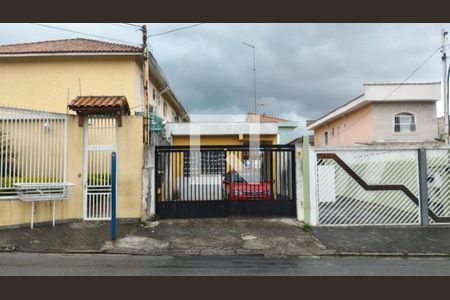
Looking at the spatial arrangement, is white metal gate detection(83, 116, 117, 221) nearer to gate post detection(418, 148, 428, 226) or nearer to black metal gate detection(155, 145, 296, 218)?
black metal gate detection(155, 145, 296, 218)

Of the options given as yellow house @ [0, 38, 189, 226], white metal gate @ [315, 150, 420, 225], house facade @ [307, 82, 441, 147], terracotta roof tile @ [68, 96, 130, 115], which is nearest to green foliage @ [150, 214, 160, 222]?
yellow house @ [0, 38, 189, 226]

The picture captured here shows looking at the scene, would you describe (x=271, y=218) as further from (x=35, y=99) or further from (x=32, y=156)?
(x=35, y=99)

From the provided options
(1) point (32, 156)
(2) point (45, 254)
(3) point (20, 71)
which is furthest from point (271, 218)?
(3) point (20, 71)

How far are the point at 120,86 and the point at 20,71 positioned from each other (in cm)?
448

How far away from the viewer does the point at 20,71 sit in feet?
49.8

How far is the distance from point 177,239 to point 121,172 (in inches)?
116

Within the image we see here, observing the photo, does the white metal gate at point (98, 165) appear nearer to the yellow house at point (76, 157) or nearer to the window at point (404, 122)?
the yellow house at point (76, 157)

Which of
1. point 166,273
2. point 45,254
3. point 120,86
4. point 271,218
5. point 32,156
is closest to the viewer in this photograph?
point 166,273

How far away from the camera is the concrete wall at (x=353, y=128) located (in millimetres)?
22109

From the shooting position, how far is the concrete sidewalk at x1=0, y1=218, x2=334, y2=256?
7984 millimetres

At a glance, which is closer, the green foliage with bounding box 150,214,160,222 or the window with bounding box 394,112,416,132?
the green foliage with bounding box 150,214,160,222

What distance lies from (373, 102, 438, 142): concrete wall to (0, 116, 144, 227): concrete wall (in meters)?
16.1

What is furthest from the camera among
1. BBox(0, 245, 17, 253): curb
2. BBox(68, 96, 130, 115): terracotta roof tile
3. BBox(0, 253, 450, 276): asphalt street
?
BBox(68, 96, 130, 115): terracotta roof tile

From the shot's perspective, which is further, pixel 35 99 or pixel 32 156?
pixel 35 99
